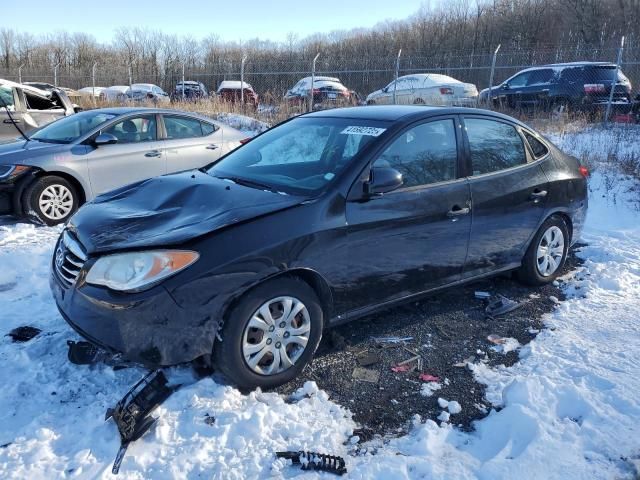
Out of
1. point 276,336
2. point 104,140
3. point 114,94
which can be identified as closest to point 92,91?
point 114,94

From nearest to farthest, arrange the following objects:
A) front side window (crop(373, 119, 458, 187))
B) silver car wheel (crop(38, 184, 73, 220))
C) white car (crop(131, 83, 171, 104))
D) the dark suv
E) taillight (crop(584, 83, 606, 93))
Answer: front side window (crop(373, 119, 458, 187)), silver car wheel (crop(38, 184, 73, 220)), the dark suv, taillight (crop(584, 83, 606, 93)), white car (crop(131, 83, 171, 104))

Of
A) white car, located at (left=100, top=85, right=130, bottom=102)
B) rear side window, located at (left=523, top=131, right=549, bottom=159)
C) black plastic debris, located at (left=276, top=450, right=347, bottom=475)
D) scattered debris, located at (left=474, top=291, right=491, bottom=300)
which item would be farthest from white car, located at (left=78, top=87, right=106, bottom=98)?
black plastic debris, located at (left=276, top=450, right=347, bottom=475)

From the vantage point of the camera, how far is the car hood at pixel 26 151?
6622 mm

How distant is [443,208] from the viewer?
3.97 metres

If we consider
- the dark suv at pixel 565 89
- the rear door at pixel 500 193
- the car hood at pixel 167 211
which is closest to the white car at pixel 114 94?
the dark suv at pixel 565 89

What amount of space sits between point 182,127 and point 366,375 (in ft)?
17.9

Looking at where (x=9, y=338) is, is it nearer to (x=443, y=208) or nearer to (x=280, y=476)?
(x=280, y=476)

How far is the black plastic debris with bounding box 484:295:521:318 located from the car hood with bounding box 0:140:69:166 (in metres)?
5.43

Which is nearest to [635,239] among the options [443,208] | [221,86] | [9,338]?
[443,208]

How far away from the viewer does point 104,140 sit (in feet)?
22.7

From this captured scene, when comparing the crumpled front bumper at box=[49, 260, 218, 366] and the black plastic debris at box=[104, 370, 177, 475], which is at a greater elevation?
the crumpled front bumper at box=[49, 260, 218, 366]

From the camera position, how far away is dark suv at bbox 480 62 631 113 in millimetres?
13508

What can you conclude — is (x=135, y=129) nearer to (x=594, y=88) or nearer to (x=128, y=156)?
(x=128, y=156)

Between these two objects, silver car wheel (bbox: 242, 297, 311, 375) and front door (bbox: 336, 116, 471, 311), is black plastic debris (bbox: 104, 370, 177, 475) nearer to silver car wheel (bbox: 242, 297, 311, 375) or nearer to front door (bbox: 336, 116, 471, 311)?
silver car wheel (bbox: 242, 297, 311, 375)
